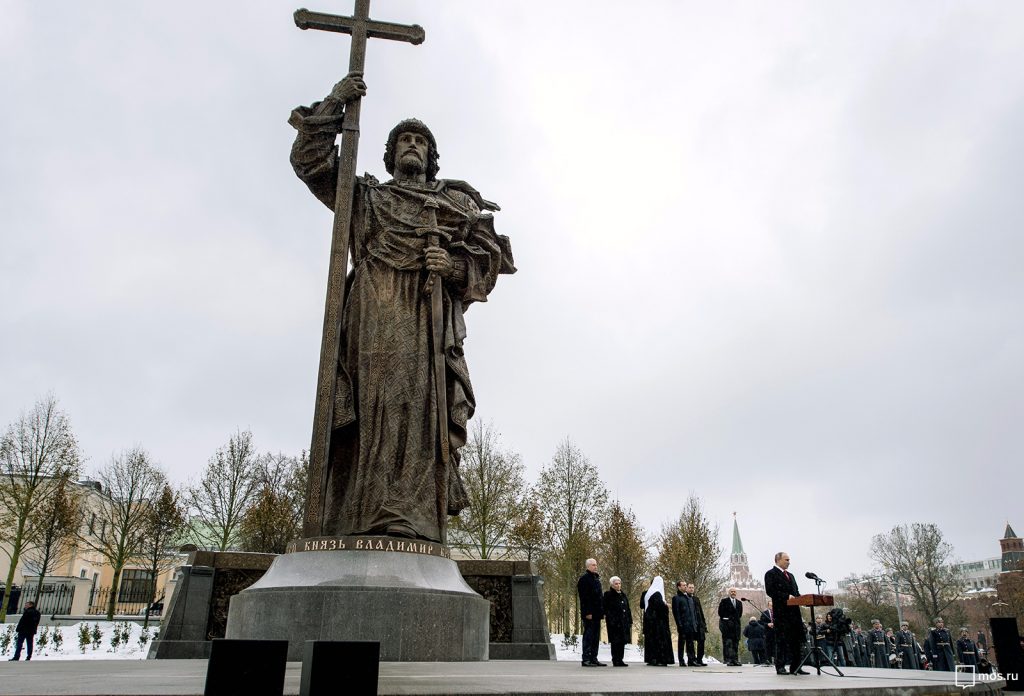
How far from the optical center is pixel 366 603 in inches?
256

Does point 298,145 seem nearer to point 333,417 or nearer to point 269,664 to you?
point 333,417

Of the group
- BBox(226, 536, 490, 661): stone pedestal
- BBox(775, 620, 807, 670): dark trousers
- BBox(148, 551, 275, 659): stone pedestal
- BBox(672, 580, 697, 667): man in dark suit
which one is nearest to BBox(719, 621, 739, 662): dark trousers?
BBox(672, 580, 697, 667): man in dark suit

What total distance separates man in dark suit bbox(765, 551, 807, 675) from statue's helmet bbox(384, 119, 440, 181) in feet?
23.2

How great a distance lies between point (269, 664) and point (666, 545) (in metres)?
40.2

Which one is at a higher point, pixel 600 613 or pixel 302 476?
pixel 302 476

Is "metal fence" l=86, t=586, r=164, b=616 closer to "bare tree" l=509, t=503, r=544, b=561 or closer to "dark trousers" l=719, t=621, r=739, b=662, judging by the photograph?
"bare tree" l=509, t=503, r=544, b=561

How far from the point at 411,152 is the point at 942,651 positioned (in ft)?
73.9

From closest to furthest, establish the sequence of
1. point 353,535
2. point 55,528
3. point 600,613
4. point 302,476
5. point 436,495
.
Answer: point 353,535
point 436,495
point 600,613
point 55,528
point 302,476

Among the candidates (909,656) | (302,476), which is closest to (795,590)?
(909,656)

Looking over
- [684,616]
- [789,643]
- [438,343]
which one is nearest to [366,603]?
[438,343]

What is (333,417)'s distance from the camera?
7934 millimetres

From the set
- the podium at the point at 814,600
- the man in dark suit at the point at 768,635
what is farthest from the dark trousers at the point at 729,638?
the podium at the point at 814,600

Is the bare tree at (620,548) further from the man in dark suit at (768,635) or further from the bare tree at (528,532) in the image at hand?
the man in dark suit at (768,635)

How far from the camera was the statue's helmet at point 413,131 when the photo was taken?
30.9ft
